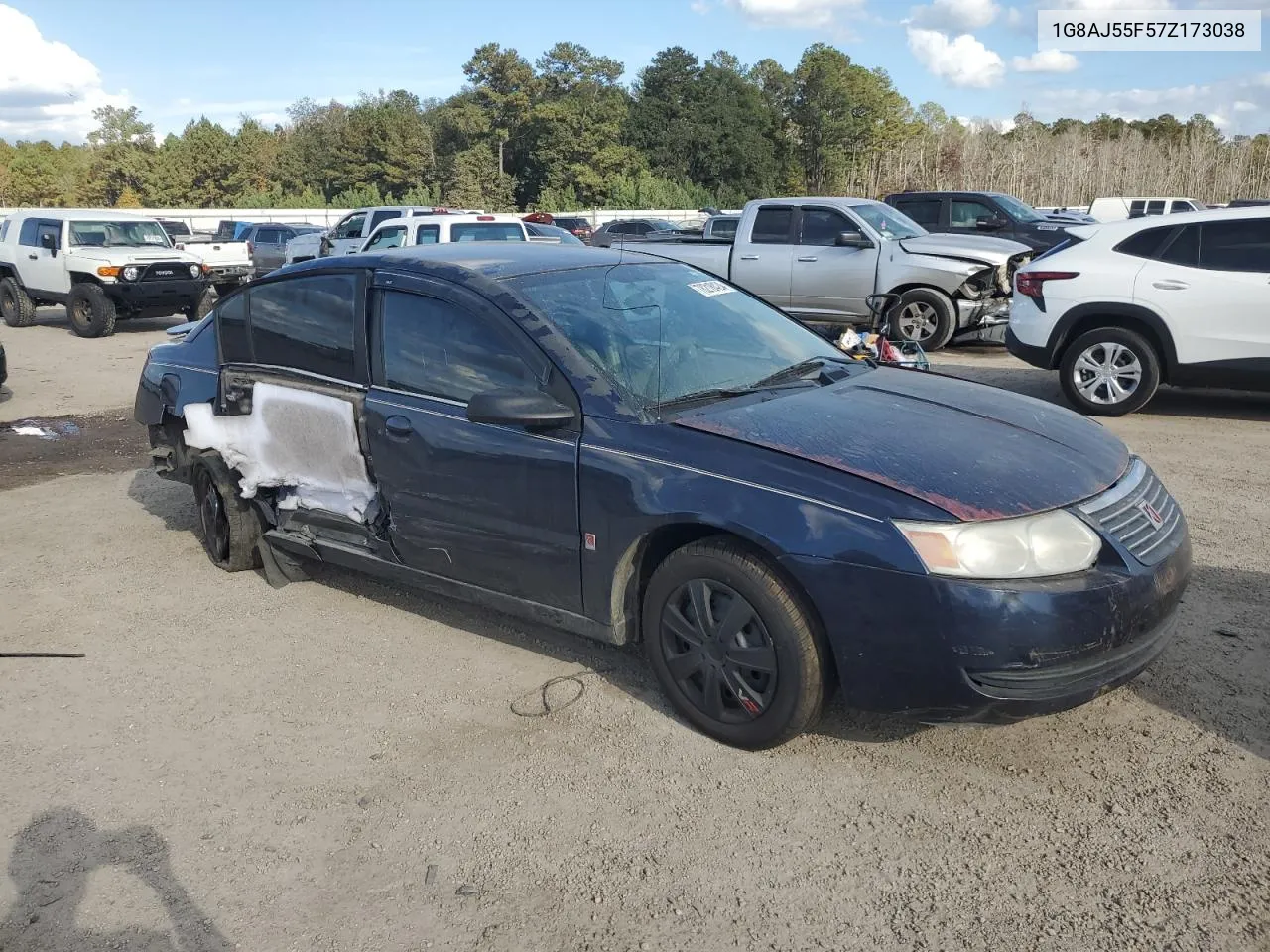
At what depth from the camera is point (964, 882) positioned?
282cm

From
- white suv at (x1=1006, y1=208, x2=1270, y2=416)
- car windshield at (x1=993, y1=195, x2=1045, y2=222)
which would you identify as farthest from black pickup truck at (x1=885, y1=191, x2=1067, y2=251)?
white suv at (x1=1006, y1=208, x2=1270, y2=416)

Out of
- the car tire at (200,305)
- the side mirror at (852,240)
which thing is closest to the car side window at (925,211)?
the side mirror at (852,240)

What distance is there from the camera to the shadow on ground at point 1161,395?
880 centimetres

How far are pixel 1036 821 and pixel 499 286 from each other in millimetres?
2727

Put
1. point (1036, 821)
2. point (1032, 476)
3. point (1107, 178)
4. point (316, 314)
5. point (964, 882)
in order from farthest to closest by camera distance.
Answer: point (1107, 178), point (316, 314), point (1032, 476), point (1036, 821), point (964, 882)

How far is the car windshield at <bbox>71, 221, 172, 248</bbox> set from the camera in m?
16.6

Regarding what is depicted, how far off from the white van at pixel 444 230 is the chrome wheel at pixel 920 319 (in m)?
5.70

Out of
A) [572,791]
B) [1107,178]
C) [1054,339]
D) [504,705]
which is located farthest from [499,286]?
[1107,178]

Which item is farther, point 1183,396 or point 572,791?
point 1183,396

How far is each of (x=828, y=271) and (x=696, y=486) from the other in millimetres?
9959

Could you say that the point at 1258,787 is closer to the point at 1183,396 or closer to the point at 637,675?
the point at 637,675

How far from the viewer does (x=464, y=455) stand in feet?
13.1

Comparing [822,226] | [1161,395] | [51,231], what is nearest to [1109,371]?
[1161,395]

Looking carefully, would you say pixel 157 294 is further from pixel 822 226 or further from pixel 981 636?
pixel 981 636
